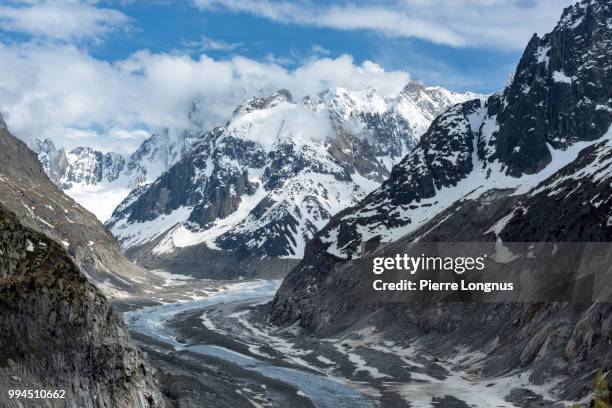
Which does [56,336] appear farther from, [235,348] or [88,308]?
[235,348]

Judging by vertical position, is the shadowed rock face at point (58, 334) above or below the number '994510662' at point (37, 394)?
above

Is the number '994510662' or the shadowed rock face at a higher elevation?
the shadowed rock face

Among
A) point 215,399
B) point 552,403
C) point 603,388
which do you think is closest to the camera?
point 603,388

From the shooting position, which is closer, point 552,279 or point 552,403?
point 552,403

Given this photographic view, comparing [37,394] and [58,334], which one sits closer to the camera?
[37,394]

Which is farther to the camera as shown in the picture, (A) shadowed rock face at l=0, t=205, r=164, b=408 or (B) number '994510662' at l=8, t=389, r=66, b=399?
(A) shadowed rock face at l=0, t=205, r=164, b=408

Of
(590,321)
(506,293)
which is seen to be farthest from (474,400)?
(506,293)

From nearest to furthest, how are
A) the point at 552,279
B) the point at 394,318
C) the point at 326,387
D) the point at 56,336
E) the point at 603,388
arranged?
the point at 603,388 → the point at 56,336 → the point at 326,387 → the point at 552,279 → the point at 394,318

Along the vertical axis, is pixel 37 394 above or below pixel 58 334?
below
